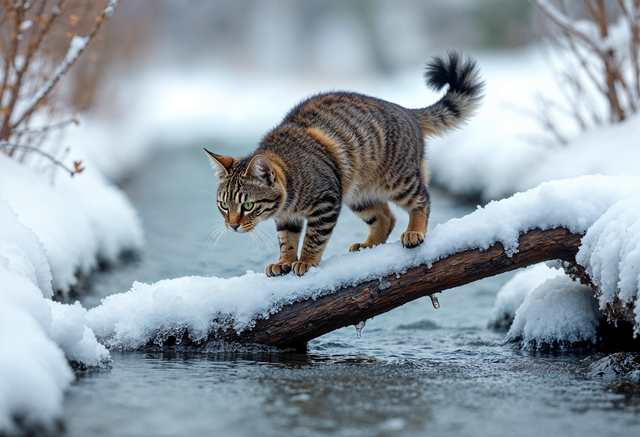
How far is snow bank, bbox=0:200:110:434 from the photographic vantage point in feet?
4.53

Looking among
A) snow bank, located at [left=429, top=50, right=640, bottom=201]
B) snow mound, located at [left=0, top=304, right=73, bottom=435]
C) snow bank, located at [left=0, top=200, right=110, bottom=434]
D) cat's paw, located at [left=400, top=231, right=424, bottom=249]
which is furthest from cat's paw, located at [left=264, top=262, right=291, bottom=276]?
snow bank, located at [left=429, top=50, right=640, bottom=201]

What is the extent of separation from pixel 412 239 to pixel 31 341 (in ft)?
4.42

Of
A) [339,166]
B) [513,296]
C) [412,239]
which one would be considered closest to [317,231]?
[339,166]

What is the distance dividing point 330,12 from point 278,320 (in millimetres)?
16175

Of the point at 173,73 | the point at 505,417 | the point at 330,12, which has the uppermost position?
the point at 330,12

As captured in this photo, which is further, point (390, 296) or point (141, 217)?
point (141, 217)

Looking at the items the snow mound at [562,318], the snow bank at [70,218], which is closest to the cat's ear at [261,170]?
the snow mound at [562,318]

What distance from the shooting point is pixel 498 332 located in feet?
10.3

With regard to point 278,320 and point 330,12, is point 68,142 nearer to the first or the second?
point 278,320

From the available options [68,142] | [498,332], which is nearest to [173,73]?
[68,142]

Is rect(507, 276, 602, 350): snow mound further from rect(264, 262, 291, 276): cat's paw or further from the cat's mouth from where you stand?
the cat's mouth

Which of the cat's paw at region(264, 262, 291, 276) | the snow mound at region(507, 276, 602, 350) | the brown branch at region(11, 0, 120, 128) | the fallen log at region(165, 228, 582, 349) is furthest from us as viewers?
the brown branch at region(11, 0, 120, 128)

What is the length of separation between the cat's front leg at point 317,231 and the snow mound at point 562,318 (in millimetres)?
999

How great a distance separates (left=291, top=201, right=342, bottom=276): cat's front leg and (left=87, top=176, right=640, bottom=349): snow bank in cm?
16
